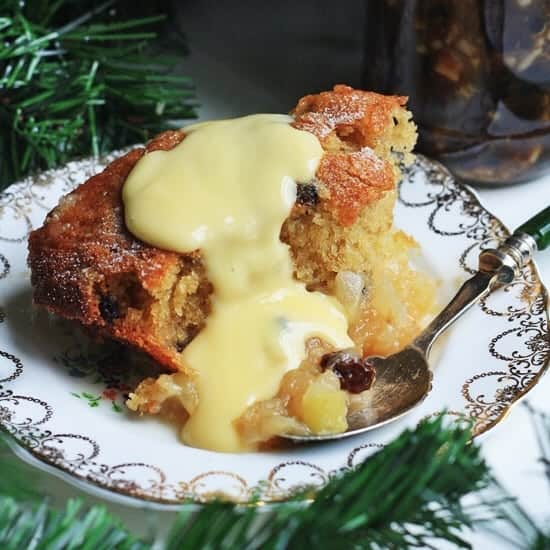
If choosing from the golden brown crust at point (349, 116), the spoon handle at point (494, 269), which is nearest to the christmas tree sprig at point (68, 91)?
the golden brown crust at point (349, 116)

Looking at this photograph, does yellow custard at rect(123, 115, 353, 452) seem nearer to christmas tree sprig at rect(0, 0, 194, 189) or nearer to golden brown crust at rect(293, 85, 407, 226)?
golden brown crust at rect(293, 85, 407, 226)

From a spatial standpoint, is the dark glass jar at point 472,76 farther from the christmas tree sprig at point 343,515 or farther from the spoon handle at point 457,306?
the christmas tree sprig at point 343,515

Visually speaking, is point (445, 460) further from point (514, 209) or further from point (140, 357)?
point (514, 209)

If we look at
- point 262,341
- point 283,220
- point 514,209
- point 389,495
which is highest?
point 389,495

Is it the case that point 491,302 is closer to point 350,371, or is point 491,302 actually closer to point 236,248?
point 350,371

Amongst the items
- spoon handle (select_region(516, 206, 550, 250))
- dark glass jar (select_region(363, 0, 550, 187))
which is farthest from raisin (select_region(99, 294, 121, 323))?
dark glass jar (select_region(363, 0, 550, 187))

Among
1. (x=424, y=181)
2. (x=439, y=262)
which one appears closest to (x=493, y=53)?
(x=424, y=181)
